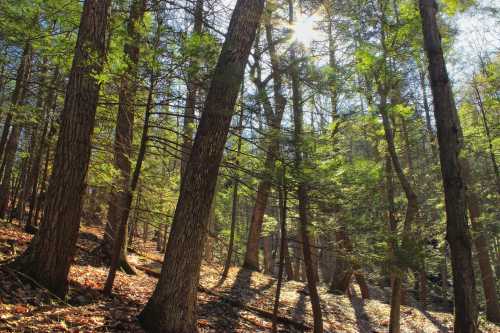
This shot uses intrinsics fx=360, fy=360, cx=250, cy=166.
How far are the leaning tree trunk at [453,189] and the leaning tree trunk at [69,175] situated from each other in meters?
5.43

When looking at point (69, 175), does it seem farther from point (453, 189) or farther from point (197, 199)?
point (453, 189)

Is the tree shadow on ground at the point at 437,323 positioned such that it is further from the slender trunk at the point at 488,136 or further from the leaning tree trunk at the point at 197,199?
the leaning tree trunk at the point at 197,199

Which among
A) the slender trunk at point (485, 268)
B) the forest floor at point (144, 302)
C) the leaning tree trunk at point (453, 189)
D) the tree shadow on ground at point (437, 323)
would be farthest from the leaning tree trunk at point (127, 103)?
the slender trunk at point (485, 268)

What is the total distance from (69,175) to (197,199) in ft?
6.71

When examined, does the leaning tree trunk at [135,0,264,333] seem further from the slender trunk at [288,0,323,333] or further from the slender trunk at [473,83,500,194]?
the slender trunk at [473,83,500,194]

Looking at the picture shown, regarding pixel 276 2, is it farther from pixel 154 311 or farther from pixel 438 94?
pixel 154 311

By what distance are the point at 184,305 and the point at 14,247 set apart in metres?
4.27

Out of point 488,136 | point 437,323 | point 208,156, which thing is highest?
point 488,136

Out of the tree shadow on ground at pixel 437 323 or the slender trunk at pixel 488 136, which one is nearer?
the tree shadow on ground at pixel 437 323

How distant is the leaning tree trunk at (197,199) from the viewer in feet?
16.3

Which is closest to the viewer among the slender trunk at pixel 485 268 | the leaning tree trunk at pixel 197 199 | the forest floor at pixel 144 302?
the forest floor at pixel 144 302

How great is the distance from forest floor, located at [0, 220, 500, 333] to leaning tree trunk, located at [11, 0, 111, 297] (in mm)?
311

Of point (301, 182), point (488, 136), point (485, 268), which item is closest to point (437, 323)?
point (485, 268)

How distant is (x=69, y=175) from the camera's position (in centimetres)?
548
